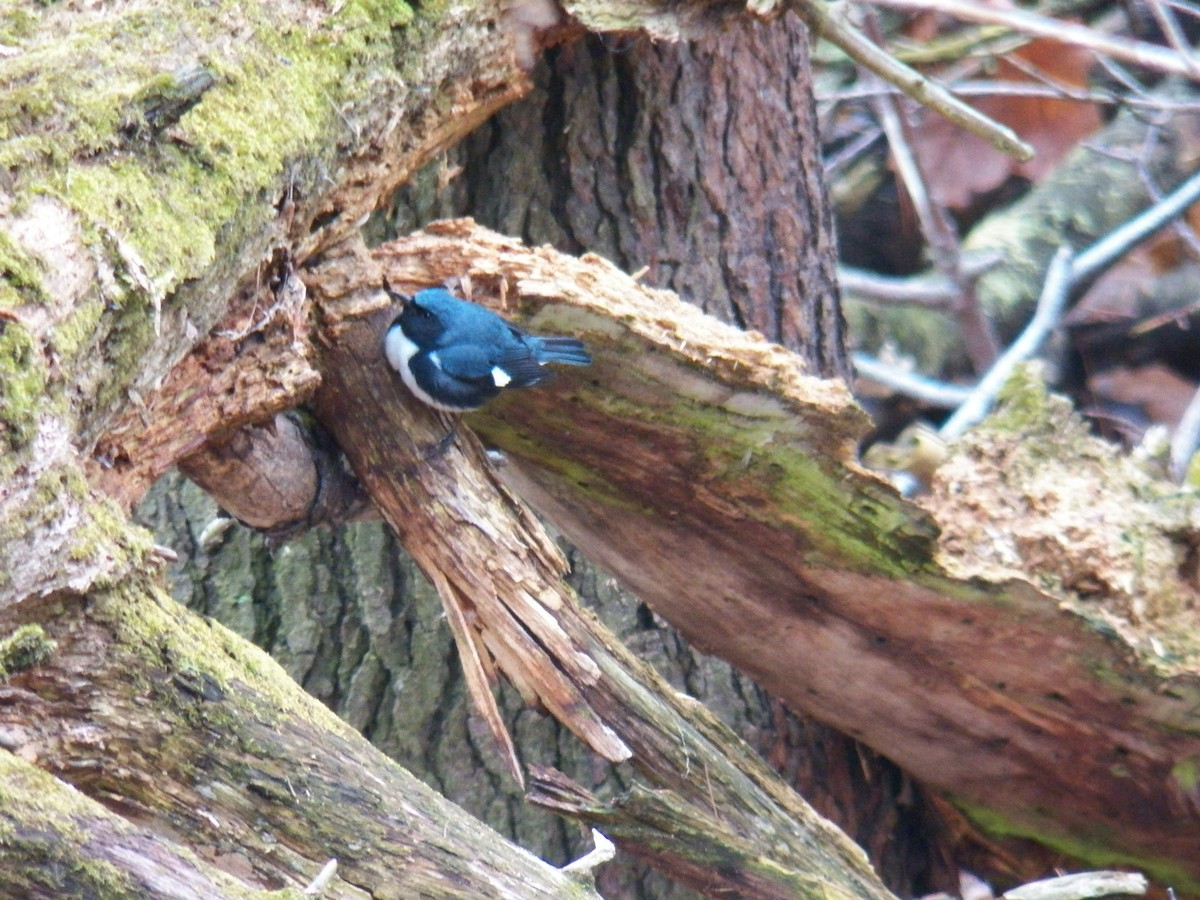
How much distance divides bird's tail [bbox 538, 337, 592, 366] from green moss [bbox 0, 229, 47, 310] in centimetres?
83

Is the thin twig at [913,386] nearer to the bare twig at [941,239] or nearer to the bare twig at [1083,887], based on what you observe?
the bare twig at [941,239]

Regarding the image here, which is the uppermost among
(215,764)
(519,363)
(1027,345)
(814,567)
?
(519,363)

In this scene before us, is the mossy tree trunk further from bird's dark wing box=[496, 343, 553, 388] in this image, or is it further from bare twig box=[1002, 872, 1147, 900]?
bare twig box=[1002, 872, 1147, 900]

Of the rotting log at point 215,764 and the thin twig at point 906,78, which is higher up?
the thin twig at point 906,78

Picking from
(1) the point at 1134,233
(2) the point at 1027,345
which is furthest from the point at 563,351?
(1) the point at 1134,233

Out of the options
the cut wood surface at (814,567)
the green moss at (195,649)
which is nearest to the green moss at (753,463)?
the cut wood surface at (814,567)

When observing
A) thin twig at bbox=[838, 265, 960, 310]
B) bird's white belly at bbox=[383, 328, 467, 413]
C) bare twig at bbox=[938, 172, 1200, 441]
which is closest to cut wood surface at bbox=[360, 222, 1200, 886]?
bird's white belly at bbox=[383, 328, 467, 413]

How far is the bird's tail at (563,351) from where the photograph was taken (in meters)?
2.15

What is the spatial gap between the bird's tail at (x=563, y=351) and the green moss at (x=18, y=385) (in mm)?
850

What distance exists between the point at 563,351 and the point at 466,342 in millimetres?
180

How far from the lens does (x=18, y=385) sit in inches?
59.5

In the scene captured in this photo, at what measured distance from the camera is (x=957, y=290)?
4387 mm

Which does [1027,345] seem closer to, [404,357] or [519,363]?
[519,363]

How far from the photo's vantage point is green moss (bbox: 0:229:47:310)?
1.54 m
